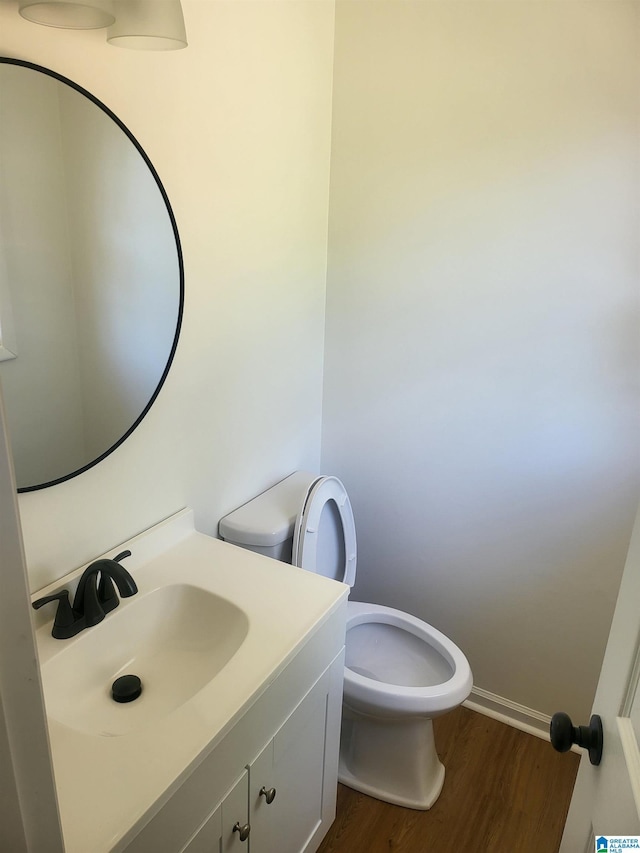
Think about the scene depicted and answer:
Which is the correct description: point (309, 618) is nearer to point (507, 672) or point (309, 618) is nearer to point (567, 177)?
point (507, 672)

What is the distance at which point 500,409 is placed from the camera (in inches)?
74.4

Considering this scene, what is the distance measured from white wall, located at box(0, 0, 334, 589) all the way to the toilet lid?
232mm

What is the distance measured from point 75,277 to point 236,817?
112cm

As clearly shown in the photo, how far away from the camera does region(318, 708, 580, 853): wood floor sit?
1727 mm

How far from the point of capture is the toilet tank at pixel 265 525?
1.72 meters

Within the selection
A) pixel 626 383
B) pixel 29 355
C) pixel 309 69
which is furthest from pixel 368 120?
pixel 29 355

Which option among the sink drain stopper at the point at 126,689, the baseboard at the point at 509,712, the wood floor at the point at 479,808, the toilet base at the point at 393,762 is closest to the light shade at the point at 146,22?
the sink drain stopper at the point at 126,689

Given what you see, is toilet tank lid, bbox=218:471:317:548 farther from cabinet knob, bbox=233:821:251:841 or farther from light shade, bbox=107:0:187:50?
light shade, bbox=107:0:187:50

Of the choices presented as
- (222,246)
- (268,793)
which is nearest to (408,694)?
(268,793)

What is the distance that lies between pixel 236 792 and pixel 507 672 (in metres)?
1.30

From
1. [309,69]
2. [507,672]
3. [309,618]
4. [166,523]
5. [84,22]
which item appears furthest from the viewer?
[507,672]

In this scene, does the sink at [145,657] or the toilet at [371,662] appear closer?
the sink at [145,657]

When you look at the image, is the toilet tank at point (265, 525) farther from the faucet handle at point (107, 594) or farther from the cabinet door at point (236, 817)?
the cabinet door at point (236, 817)

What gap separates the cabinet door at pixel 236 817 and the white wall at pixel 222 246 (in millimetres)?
581
